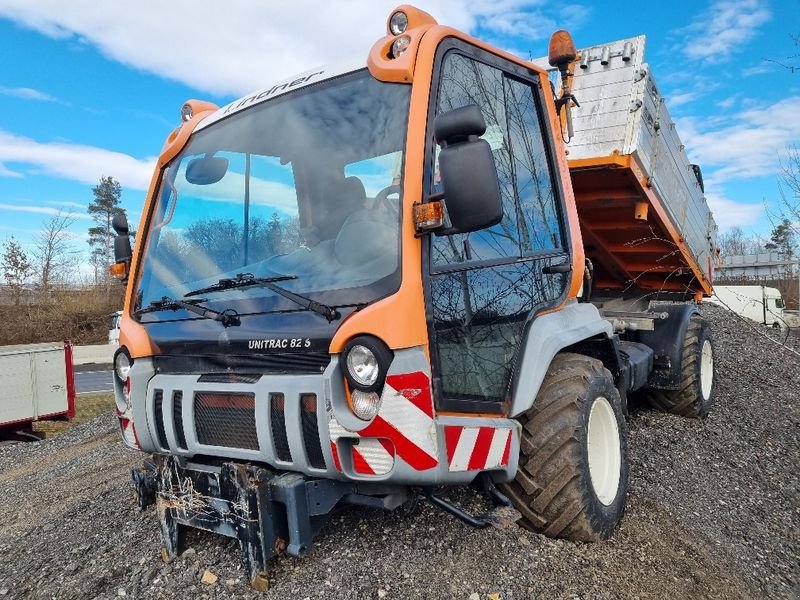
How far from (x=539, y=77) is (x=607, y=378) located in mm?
1841

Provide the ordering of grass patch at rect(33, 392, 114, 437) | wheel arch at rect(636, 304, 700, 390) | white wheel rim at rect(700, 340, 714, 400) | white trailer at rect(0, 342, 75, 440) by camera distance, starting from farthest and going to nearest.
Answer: grass patch at rect(33, 392, 114, 437) → white trailer at rect(0, 342, 75, 440) → white wheel rim at rect(700, 340, 714, 400) → wheel arch at rect(636, 304, 700, 390)

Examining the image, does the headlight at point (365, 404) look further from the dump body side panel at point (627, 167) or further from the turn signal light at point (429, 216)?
the dump body side panel at point (627, 167)

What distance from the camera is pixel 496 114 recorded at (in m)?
3.21

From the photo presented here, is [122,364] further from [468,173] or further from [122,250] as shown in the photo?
[468,173]


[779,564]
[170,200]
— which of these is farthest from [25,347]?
[779,564]

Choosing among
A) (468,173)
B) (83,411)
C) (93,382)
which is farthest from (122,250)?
(93,382)

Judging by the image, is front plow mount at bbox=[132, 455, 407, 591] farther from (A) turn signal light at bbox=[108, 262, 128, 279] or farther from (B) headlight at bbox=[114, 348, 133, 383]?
(A) turn signal light at bbox=[108, 262, 128, 279]

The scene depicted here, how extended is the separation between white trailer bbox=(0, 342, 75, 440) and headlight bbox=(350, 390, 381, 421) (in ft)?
36.1

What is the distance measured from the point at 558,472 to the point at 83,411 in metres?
14.3

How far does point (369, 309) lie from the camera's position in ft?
7.93

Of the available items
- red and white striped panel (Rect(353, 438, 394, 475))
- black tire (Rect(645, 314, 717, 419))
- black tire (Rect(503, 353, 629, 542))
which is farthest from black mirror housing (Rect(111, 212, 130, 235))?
black tire (Rect(645, 314, 717, 419))

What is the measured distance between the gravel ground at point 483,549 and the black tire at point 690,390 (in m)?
0.54

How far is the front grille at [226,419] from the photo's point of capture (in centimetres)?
270

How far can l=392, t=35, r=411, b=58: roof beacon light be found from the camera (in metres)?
2.74
